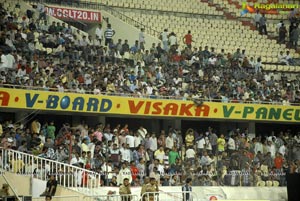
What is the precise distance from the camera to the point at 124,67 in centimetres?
3503

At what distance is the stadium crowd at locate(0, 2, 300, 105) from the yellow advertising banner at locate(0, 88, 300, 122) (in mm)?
242

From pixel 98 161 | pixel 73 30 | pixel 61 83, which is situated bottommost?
pixel 98 161

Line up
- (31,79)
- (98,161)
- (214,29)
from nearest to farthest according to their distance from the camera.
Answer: (98,161) → (31,79) → (214,29)

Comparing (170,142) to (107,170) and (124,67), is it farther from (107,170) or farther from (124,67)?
(107,170)

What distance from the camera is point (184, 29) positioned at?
137ft

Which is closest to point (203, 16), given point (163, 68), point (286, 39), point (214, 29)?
point (214, 29)

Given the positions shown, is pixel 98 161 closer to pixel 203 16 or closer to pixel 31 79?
pixel 31 79

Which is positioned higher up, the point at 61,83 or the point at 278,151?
the point at 61,83

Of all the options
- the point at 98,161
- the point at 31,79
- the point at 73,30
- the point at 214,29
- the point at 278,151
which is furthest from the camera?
the point at 214,29

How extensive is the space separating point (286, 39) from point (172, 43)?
6.46 meters

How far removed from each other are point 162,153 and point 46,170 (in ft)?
18.1

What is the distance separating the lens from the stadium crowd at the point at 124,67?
107 feet

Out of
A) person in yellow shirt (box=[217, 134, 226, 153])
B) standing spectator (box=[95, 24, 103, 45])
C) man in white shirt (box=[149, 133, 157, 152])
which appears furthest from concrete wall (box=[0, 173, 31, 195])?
standing spectator (box=[95, 24, 103, 45])

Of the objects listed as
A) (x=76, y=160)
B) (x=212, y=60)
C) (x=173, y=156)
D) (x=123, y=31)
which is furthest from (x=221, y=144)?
(x=123, y=31)
